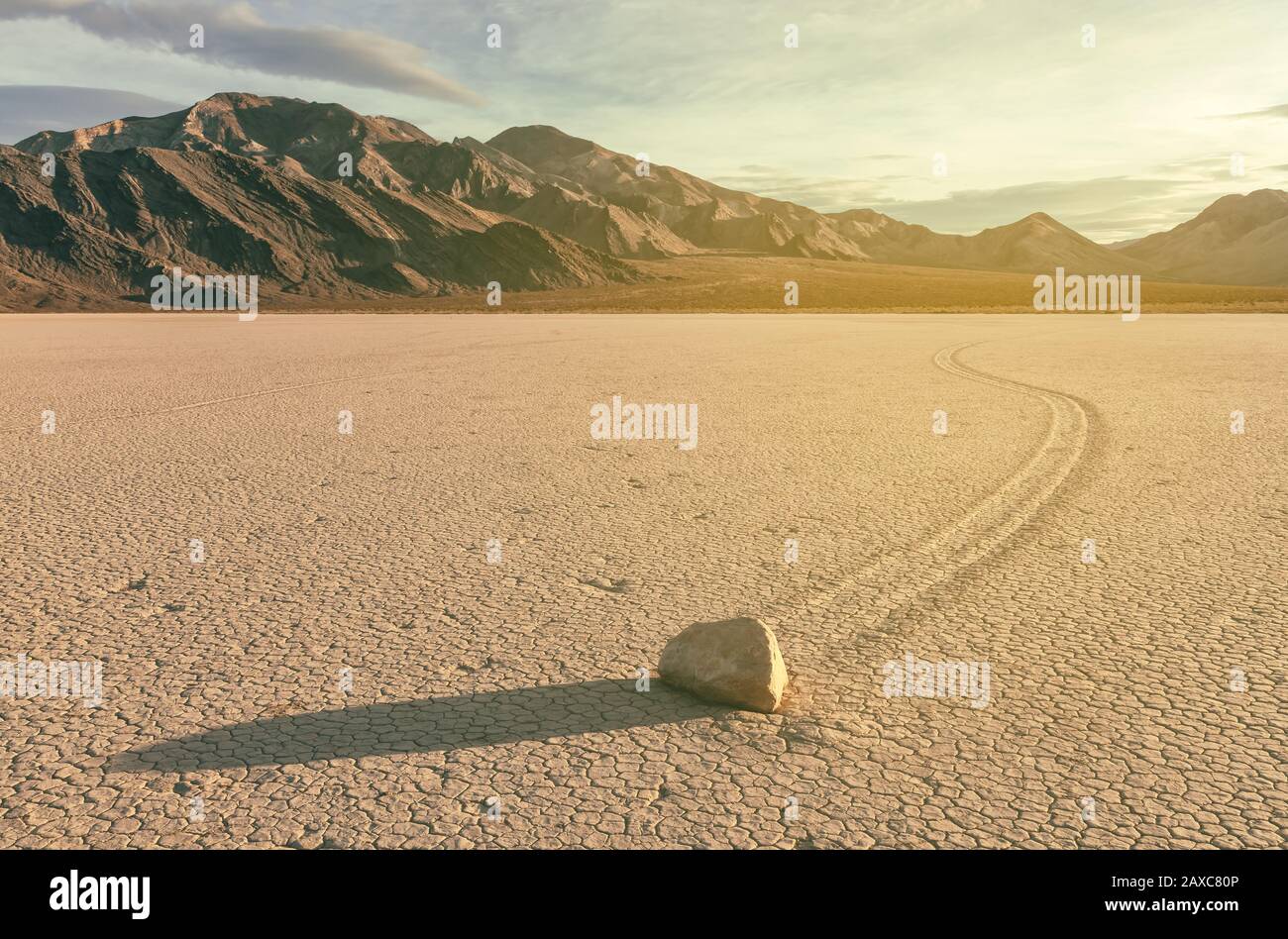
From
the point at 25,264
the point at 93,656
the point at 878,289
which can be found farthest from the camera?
the point at 878,289

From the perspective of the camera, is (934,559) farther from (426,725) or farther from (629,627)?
(426,725)

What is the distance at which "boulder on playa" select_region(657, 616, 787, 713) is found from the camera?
12.6 feet

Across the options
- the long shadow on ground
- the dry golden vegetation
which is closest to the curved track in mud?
the long shadow on ground

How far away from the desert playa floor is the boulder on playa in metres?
0.09

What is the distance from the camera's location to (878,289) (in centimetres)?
10206

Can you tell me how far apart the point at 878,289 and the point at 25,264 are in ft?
263

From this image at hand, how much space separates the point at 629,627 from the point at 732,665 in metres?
0.98

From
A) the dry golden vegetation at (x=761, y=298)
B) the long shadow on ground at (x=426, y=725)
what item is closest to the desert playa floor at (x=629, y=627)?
the long shadow on ground at (x=426, y=725)

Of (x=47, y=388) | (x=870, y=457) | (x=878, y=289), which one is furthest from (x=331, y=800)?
(x=878, y=289)

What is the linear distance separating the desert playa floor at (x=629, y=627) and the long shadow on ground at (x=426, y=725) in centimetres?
2

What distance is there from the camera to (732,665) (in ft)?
12.8

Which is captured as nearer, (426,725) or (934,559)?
(426,725)

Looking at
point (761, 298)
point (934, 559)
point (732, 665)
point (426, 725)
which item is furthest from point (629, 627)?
point (761, 298)

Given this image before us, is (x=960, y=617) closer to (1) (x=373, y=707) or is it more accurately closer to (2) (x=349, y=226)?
(1) (x=373, y=707)
